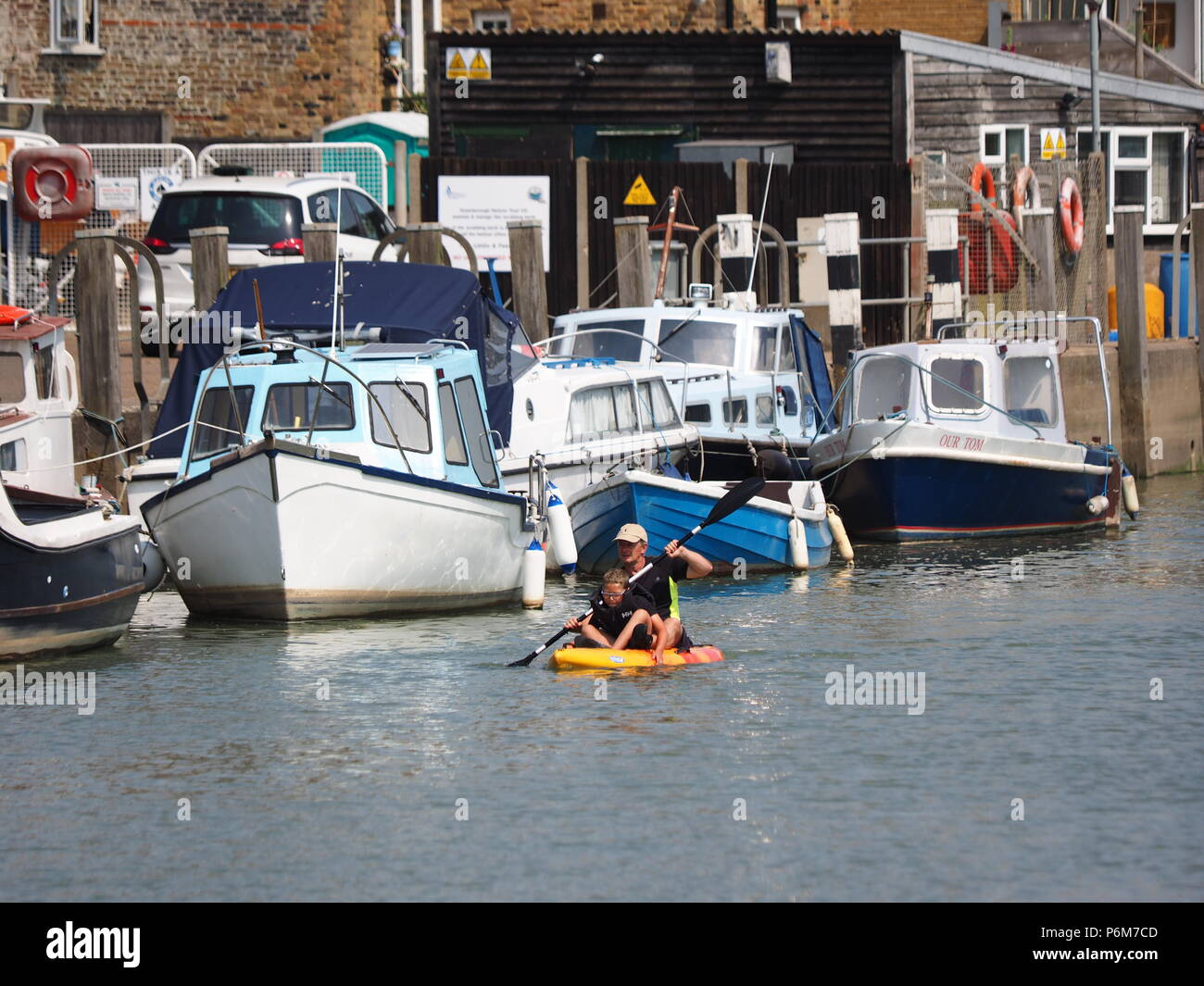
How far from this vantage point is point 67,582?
14.1 m

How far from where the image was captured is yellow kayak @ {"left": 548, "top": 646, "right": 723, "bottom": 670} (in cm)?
1380

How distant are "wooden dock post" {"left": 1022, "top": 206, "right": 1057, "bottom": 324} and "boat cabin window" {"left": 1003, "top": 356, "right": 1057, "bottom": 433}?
427cm

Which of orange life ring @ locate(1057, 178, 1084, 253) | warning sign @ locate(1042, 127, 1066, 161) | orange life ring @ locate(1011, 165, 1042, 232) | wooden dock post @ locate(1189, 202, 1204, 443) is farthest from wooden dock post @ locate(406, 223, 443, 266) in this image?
warning sign @ locate(1042, 127, 1066, 161)

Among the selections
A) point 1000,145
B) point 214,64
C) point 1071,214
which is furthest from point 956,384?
point 214,64

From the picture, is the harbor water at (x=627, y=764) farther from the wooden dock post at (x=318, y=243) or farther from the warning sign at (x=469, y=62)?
the warning sign at (x=469, y=62)

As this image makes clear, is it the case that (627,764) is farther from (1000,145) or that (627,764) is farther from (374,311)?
(1000,145)

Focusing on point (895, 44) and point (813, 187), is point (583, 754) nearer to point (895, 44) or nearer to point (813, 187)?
point (813, 187)

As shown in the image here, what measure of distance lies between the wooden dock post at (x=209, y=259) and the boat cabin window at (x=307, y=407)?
4270 mm

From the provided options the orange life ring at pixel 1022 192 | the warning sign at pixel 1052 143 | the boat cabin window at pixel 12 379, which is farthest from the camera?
the warning sign at pixel 1052 143

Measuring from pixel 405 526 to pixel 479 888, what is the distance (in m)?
6.79

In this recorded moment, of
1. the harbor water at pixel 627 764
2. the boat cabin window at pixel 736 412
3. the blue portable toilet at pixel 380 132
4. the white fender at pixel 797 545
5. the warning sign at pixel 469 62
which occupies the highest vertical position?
the warning sign at pixel 469 62

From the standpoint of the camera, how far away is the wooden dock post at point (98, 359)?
61.9 feet

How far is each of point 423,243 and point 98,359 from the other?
3.80 m

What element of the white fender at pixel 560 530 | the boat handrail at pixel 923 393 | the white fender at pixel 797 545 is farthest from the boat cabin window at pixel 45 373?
the boat handrail at pixel 923 393
